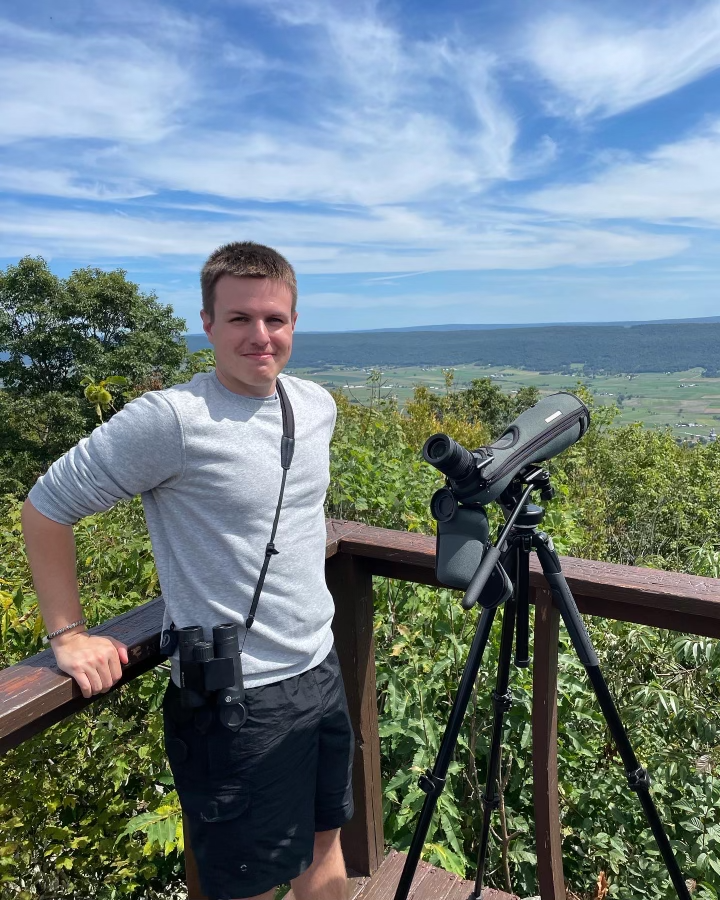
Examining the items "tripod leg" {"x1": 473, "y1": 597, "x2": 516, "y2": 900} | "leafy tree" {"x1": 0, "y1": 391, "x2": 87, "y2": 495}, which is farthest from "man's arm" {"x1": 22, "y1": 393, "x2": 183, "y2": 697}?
"leafy tree" {"x1": 0, "y1": 391, "x2": 87, "y2": 495}

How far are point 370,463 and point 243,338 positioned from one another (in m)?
1.59

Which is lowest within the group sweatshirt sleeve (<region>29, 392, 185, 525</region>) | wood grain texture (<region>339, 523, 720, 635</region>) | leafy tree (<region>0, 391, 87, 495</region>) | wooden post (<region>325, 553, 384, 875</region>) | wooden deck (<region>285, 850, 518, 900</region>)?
leafy tree (<region>0, 391, 87, 495</region>)

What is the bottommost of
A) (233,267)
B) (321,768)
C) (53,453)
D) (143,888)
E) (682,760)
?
(53,453)

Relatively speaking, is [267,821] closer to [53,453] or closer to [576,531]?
[576,531]

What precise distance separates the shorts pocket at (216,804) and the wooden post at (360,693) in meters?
0.47

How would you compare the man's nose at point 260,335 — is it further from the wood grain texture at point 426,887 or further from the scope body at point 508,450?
Result: the wood grain texture at point 426,887

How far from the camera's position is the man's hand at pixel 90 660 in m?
0.94

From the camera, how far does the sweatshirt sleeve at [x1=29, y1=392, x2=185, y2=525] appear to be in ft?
3.35

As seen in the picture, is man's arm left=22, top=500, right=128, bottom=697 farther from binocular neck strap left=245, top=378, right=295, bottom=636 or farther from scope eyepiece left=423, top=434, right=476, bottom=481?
scope eyepiece left=423, top=434, right=476, bottom=481

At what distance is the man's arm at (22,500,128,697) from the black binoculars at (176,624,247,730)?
0.10 m

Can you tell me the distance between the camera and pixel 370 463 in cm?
272

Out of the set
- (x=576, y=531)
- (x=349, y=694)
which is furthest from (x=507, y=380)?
(x=349, y=694)

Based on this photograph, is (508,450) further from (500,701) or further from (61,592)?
(61,592)

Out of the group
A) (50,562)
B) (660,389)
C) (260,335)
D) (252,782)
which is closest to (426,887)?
(252,782)
